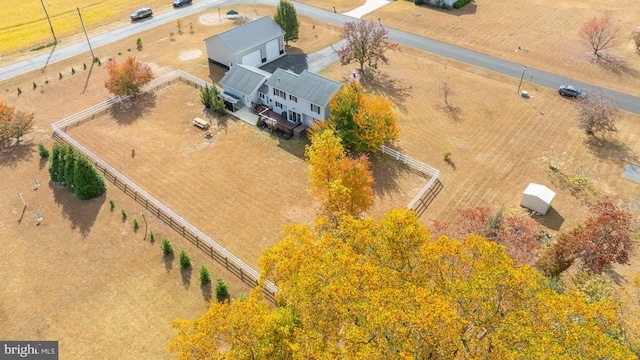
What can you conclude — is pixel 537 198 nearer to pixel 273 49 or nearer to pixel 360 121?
pixel 360 121

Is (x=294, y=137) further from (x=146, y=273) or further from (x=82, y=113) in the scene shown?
(x=82, y=113)

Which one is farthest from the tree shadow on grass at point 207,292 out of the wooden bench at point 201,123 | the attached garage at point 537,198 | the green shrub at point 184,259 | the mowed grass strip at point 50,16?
the mowed grass strip at point 50,16

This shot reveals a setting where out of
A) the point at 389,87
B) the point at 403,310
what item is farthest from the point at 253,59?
the point at 403,310

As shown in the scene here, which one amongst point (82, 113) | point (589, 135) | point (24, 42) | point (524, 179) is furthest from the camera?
point (24, 42)

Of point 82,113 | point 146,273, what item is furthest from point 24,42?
point 146,273

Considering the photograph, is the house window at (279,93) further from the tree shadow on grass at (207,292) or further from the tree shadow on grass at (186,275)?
the tree shadow on grass at (207,292)

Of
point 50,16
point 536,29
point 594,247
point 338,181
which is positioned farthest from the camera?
point 50,16
